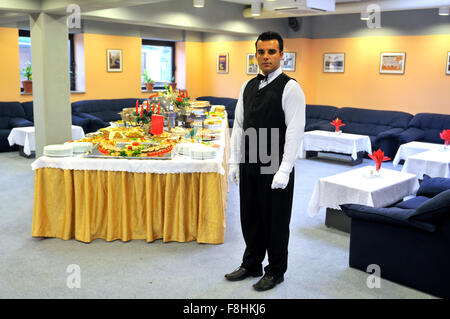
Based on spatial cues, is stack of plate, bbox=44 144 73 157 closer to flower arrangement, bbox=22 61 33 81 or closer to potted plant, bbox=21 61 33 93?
potted plant, bbox=21 61 33 93

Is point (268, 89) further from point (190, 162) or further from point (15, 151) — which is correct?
point (15, 151)

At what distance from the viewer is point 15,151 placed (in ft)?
29.4

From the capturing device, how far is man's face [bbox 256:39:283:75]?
315cm

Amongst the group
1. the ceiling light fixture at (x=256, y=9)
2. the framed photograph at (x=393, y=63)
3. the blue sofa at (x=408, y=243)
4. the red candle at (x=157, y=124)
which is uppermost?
the ceiling light fixture at (x=256, y=9)

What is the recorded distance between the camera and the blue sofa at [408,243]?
328 cm

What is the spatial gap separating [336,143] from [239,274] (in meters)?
5.51

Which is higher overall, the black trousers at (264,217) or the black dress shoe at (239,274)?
the black trousers at (264,217)

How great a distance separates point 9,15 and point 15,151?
2.57 m

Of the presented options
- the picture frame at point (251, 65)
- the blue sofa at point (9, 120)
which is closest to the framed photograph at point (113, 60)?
the blue sofa at point (9, 120)

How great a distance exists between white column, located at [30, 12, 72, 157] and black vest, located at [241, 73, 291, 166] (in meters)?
4.11

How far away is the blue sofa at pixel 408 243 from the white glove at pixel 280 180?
3.21 feet

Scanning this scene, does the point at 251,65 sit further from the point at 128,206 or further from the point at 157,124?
the point at 128,206

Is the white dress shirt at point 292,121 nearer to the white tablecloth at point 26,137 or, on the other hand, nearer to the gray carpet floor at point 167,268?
the gray carpet floor at point 167,268
